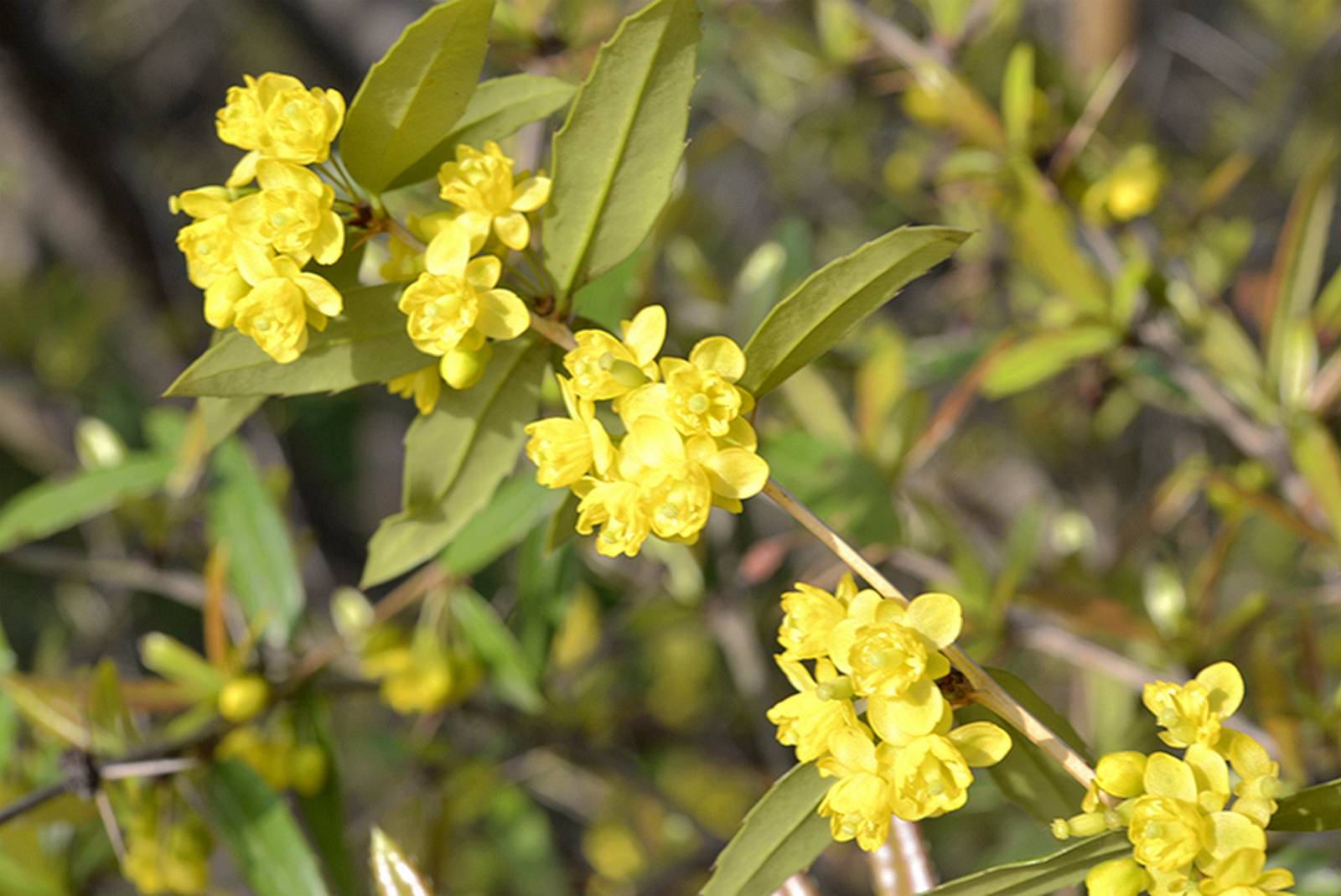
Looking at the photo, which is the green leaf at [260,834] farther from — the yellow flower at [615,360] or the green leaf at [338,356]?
the yellow flower at [615,360]

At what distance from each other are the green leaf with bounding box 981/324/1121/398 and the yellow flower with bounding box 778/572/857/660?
1.81 ft

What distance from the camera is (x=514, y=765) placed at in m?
1.54

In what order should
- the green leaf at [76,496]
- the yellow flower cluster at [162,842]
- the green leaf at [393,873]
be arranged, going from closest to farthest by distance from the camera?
the green leaf at [393,873] → the yellow flower cluster at [162,842] → the green leaf at [76,496]

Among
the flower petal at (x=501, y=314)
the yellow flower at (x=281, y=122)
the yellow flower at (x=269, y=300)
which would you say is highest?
the yellow flower at (x=281, y=122)

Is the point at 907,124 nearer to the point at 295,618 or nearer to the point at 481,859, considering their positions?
the point at 295,618

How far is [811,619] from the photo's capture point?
54cm

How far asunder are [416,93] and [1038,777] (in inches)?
20.5

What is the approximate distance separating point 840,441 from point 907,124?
1.04m

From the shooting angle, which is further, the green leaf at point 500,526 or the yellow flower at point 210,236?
the green leaf at point 500,526

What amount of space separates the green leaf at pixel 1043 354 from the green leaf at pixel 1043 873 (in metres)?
0.57

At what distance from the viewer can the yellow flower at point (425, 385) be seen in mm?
668

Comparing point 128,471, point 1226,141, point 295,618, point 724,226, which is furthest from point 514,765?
point 1226,141

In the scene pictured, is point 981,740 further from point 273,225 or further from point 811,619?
point 273,225

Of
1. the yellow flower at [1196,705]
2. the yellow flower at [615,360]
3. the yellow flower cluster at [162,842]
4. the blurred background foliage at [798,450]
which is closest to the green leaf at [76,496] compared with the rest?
the blurred background foliage at [798,450]
